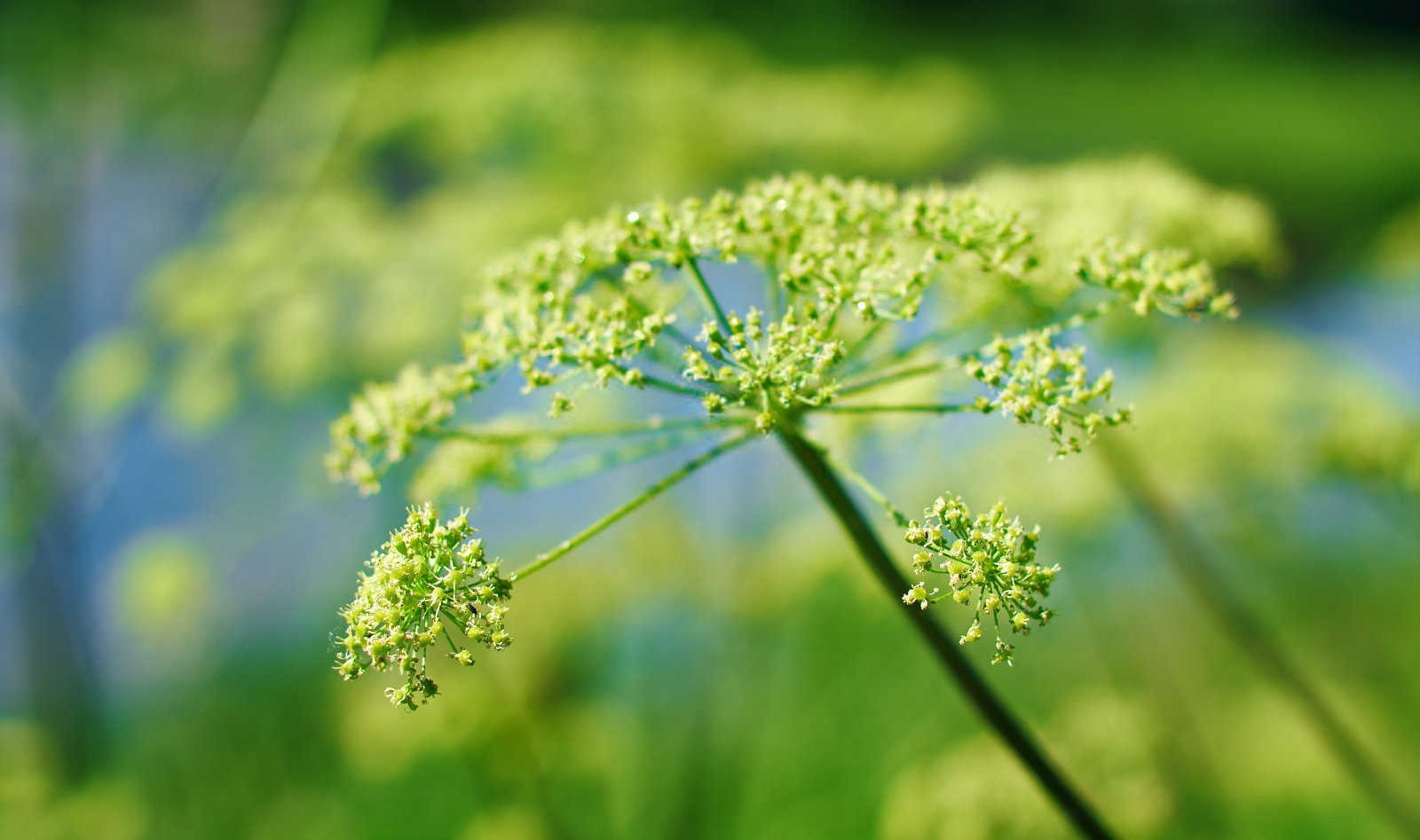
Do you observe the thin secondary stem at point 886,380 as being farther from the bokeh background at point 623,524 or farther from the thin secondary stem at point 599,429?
the bokeh background at point 623,524

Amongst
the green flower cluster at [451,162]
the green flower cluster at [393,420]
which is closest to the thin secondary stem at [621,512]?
the green flower cluster at [393,420]

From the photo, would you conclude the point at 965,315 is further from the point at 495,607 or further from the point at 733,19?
the point at 733,19

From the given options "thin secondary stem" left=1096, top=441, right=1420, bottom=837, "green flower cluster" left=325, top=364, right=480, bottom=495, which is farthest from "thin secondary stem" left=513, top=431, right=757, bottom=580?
"thin secondary stem" left=1096, top=441, right=1420, bottom=837

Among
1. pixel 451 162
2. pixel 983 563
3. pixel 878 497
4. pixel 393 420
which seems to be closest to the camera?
pixel 983 563

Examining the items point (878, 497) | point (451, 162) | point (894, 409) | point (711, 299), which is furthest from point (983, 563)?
point (451, 162)

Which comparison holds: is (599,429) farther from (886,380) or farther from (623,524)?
(623,524)
